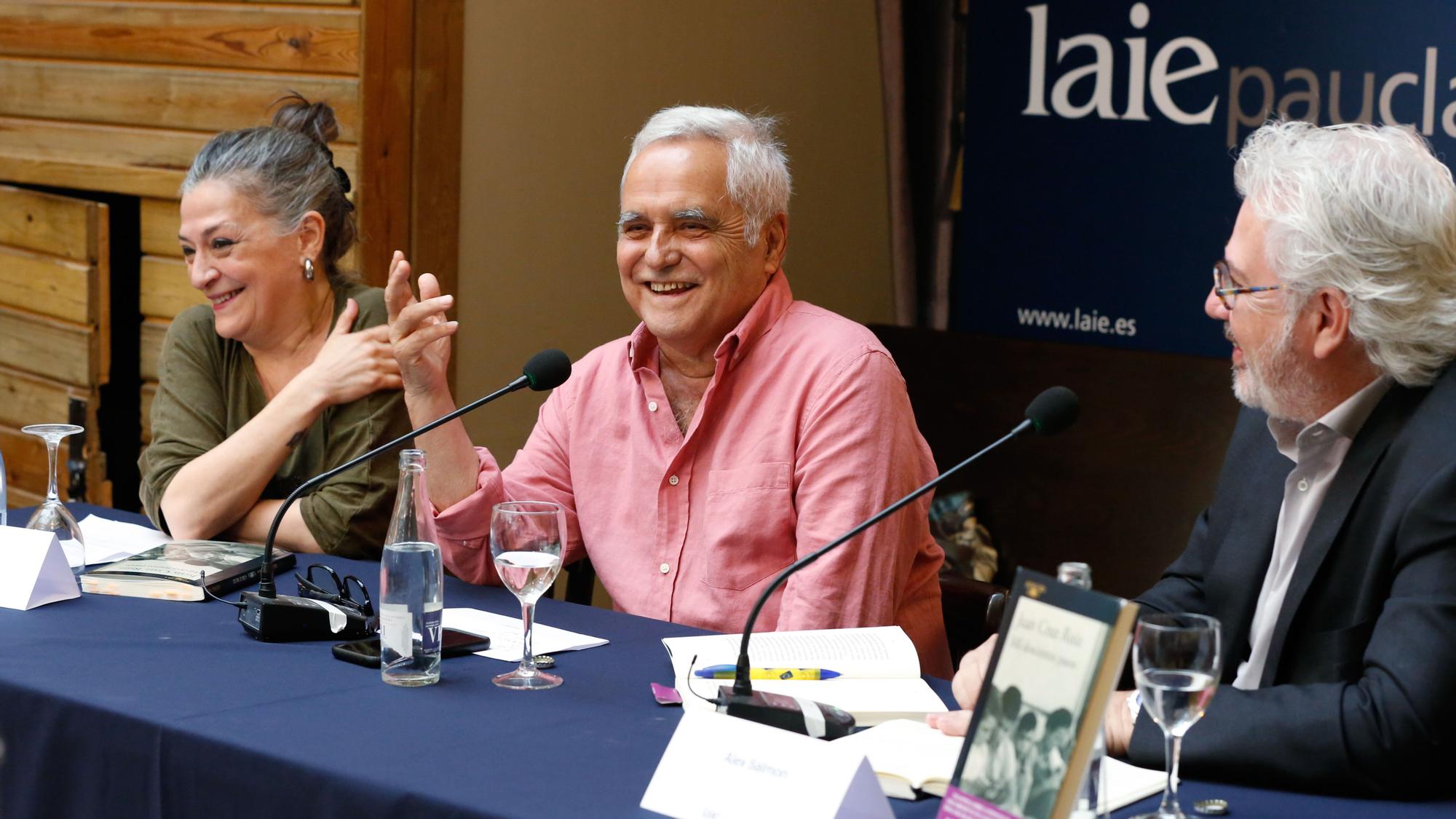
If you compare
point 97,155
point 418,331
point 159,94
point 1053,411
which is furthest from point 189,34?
point 1053,411

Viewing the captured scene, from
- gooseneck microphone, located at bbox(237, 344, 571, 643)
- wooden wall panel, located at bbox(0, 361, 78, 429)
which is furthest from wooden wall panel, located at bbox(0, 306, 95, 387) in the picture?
gooseneck microphone, located at bbox(237, 344, 571, 643)

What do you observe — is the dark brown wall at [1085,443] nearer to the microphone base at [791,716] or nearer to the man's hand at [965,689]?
the man's hand at [965,689]

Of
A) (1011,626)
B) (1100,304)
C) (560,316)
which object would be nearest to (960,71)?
(1100,304)

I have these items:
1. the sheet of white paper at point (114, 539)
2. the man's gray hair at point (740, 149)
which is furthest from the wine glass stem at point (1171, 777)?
the sheet of white paper at point (114, 539)

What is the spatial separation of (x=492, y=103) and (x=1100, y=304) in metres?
1.73

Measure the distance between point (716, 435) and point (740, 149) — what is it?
46 centimetres

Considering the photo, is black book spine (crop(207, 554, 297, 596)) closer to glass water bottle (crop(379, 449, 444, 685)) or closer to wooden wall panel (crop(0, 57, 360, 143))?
glass water bottle (crop(379, 449, 444, 685))

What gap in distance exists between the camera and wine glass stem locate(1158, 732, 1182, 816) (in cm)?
137

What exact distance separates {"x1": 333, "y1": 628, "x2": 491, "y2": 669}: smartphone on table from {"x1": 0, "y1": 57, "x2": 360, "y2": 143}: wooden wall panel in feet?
6.35

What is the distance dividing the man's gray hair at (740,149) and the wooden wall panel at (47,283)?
7.61ft

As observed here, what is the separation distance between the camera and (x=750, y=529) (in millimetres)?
2293

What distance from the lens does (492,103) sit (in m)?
3.82

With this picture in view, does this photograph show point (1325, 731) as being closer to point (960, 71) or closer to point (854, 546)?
point (854, 546)

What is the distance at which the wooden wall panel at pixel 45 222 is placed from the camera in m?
4.16
